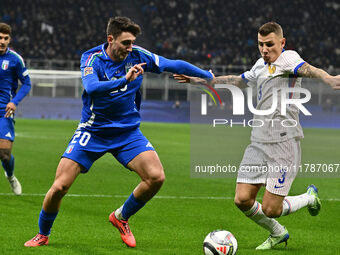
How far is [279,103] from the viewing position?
5.91 meters

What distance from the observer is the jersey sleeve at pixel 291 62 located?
5.81m

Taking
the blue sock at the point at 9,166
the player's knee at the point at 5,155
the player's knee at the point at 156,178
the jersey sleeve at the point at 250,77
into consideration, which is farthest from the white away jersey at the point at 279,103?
the blue sock at the point at 9,166

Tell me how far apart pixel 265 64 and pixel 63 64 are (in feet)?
97.5

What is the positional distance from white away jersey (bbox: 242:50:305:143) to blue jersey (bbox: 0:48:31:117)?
4.03 metres

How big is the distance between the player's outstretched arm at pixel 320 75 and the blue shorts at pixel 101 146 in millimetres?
1596

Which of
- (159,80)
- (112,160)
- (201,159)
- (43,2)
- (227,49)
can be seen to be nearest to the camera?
(112,160)

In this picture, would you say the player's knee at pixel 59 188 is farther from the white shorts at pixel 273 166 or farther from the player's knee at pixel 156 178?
the white shorts at pixel 273 166

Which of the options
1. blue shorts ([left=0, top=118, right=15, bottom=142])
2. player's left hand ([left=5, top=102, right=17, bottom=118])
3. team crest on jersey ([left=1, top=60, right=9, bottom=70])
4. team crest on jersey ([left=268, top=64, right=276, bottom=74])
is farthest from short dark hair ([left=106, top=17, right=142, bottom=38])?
blue shorts ([left=0, top=118, right=15, bottom=142])

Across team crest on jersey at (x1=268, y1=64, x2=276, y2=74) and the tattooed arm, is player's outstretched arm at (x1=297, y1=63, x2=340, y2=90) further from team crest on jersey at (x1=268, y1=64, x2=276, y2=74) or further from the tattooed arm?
the tattooed arm

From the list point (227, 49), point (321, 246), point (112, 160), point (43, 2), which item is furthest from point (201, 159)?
point (43, 2)

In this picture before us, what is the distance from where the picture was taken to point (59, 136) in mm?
21516

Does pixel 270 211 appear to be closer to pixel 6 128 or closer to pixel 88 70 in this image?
pixel 88 70

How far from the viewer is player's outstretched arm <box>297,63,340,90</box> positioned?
5.52 meters

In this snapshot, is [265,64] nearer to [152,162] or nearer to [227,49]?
[152,162]
